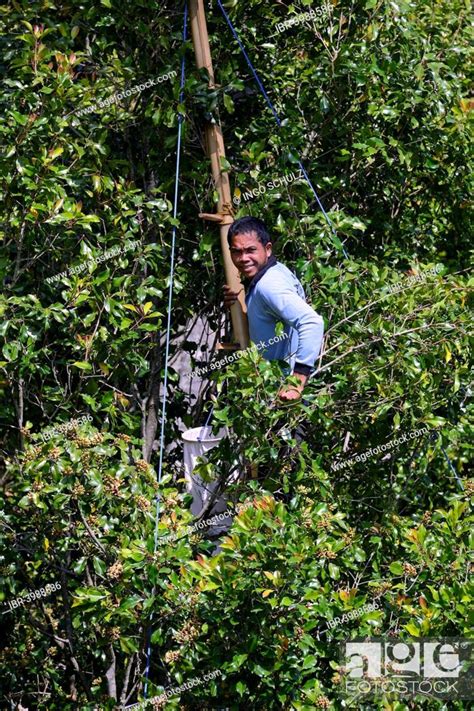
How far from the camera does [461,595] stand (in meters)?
3.77

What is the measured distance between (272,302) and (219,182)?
69 centimetres

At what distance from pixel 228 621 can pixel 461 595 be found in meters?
0.76

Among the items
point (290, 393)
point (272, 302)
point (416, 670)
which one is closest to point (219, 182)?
point (272, 302)

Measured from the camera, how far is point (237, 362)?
4.16 meters

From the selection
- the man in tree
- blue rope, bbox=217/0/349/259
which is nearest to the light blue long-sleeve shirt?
the man in tree

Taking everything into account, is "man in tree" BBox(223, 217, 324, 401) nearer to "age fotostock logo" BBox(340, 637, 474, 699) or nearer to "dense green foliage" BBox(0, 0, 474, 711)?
"dense green foliage" BBox(0, 0, 474, 711)

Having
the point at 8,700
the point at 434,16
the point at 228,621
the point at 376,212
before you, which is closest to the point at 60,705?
the point at 8,700

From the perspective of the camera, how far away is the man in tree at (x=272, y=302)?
4.34 m

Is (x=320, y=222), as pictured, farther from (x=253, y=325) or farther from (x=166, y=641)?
(x=166, y=641)

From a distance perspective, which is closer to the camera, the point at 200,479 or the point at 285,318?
the point at 285,318

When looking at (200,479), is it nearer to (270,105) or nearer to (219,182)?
(219,182)

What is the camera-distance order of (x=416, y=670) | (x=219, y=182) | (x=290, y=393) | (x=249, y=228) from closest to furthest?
1. (x=416, y=670)
2. (x=290, y=393)
3. (x=249, y=228)
4. (x=219, y=182)

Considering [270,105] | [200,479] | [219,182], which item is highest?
[270,105]

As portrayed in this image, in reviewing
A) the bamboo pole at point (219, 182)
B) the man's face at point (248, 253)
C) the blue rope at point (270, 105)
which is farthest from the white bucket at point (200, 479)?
the blue rope at point (270, 105)
